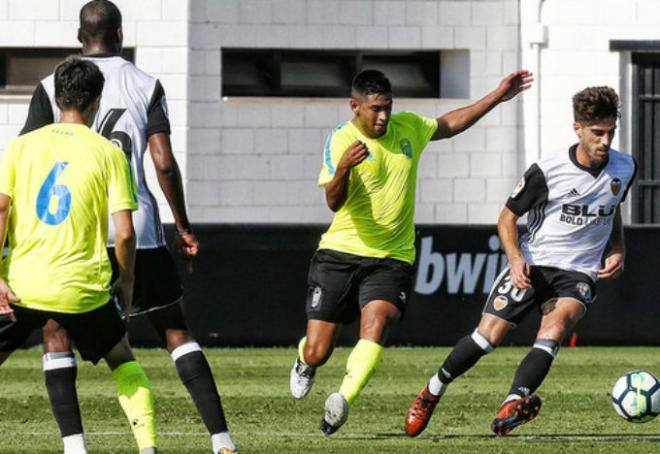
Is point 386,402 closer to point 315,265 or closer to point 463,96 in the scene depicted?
point 315,265

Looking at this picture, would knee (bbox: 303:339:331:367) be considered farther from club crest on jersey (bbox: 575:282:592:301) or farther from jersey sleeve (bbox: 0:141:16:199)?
jersey sleeve (bbox: 0:141:16:199)

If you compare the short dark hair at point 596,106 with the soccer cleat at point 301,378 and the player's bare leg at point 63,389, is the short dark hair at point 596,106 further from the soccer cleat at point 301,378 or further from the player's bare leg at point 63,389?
the player's bare leg at point 63,389

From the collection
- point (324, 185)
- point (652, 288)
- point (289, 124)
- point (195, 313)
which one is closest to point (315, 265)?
point (324, 185)

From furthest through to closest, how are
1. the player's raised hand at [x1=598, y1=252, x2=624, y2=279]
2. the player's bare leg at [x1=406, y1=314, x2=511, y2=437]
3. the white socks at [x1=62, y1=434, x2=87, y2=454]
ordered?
the player's raised hand at [x1=598, y1=252, x2=624, y2=279], the player's bare leg at [x1=406, y1=314, x2=511, y2=437], the white socks at [x1=62, y1=434, x2=87, y2=454]

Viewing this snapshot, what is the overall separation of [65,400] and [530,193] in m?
3.19

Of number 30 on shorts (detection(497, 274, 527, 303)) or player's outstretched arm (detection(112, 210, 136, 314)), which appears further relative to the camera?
number 30 on shorts (detection(497, 274, 527, 303))

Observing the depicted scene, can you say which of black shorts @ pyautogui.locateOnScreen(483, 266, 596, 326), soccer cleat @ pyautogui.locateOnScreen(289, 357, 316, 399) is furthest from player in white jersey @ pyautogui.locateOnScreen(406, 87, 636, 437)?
soccer cleat @ pyautogui.locateOnScreen(289, 357, 316, 399)

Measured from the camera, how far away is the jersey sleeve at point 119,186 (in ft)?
22.5

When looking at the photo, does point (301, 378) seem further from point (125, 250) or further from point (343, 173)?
point (125, 250)

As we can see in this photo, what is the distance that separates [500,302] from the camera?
9242 millimetres

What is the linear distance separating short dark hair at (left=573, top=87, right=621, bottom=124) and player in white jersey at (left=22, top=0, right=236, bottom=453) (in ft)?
7.64

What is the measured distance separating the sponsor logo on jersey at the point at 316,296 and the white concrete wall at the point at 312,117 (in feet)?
33.5

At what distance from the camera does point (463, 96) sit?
20.5m

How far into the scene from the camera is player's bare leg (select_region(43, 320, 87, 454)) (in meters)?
7.03
